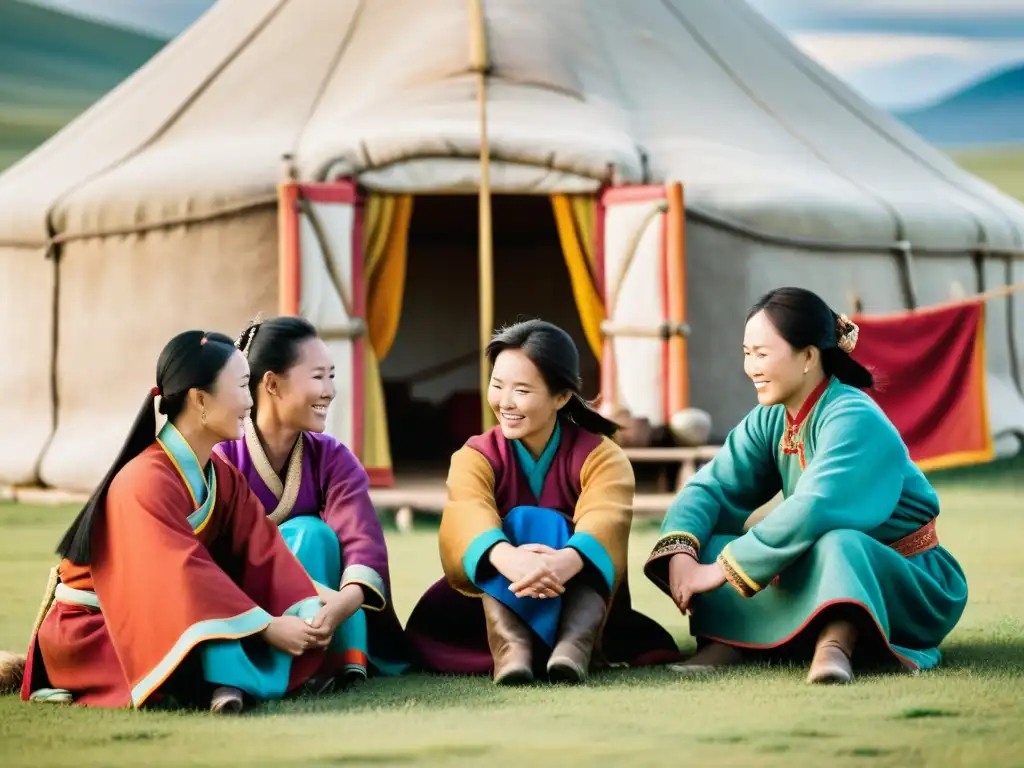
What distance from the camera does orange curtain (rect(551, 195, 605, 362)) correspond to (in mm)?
6891

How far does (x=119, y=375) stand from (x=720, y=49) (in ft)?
11.7

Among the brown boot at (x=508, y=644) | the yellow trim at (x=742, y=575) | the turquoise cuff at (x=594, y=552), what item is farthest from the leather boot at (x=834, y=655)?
the brown boot at (x=508, y=644)

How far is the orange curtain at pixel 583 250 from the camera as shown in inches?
271

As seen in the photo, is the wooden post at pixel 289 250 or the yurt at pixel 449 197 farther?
the yurt at pixel 449 197

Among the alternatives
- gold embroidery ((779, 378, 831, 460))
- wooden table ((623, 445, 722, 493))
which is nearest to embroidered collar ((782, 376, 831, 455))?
gold embroidery ((779, 378, 831, 460))

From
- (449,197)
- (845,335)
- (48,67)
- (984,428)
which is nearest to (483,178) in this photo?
(449,197)

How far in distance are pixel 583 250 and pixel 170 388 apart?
429cm

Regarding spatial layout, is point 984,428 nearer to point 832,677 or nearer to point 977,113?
point 832,677

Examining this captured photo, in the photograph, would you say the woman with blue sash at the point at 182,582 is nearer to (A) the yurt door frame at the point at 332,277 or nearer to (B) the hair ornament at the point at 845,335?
(B) the hair ornament at the point at 845,335

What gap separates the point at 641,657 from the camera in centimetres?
317

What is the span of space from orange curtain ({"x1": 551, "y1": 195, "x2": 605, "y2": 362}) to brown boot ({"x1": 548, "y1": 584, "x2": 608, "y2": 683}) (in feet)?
13.2

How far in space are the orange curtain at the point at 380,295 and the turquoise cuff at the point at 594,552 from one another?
369 centimetres

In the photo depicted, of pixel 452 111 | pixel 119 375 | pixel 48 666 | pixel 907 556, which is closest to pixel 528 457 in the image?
pixel 907 556

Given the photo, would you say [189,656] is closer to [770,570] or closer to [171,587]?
[171,587]
